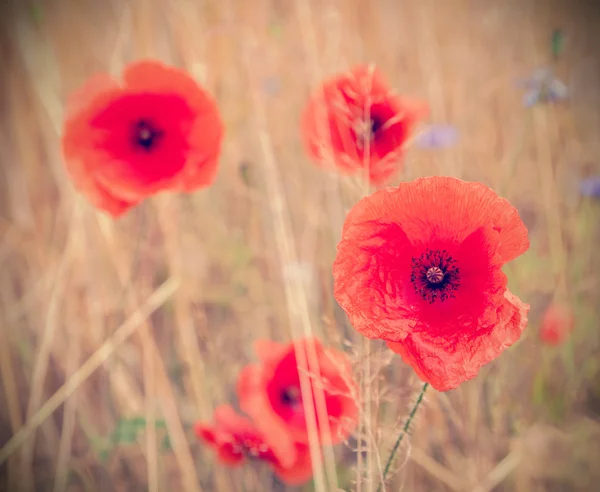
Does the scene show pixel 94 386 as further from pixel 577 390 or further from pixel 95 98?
pixel 577 390

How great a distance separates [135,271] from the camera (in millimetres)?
626

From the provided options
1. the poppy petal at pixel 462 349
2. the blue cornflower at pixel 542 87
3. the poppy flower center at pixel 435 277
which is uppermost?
the blue cornflower at pixel 542 87

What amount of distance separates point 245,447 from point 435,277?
0.85 ft

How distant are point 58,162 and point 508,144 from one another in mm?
714

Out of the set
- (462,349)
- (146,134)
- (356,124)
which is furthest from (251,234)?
(462,349)

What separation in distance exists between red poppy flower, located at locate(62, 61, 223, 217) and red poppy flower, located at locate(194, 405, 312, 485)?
0.74 feet

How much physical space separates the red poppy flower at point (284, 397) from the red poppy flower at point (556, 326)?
0.32 meters

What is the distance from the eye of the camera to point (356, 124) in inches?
13.2

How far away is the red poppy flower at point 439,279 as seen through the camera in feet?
0.75

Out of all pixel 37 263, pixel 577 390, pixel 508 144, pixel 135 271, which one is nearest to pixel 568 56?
pixel 508 144

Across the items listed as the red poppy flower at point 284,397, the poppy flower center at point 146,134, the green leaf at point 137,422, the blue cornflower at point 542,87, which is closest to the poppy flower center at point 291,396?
the red poppy flower at point 284,397

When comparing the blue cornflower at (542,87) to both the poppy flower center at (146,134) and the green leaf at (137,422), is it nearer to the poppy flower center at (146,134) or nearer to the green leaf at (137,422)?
the poppy flower center at (146,134)

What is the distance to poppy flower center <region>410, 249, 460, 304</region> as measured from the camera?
27cm

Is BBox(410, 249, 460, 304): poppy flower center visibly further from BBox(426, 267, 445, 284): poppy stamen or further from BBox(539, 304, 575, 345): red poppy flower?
BBox(539, 304, 575, 345): red poppy flower
